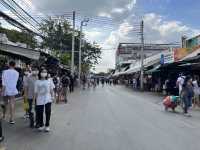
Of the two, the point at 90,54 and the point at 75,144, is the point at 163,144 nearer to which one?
the point at 75,144

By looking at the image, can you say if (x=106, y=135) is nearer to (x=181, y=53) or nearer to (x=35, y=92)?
(x=35, y=92)

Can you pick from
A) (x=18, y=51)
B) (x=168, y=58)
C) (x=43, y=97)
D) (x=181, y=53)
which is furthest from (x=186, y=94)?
(x=168, y=58)

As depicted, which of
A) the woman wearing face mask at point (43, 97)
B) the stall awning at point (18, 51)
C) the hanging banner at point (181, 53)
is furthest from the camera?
the hanging banner at point (181, 53)

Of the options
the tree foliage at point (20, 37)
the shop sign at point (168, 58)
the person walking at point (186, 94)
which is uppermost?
the tree foliage at point (20, 37)

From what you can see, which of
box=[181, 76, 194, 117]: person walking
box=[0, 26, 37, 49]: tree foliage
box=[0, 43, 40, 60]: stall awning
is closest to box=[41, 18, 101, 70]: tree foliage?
box=[0, 26, 37, 49]: tree foliage

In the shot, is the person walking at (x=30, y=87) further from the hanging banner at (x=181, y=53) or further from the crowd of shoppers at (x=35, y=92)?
the hanging banner at (x=181, y=53)

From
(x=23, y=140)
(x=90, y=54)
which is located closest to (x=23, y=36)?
(x=90, y=54)

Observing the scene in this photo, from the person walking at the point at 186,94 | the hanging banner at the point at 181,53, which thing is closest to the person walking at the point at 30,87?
the person walking at the point at 186,94

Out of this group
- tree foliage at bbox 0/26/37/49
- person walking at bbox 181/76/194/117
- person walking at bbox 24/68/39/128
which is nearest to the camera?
person walking at bbox 24/68/39/128

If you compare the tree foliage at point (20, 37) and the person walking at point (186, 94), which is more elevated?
the tree foliage at point (20, 37)

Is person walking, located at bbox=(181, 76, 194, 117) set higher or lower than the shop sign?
lower

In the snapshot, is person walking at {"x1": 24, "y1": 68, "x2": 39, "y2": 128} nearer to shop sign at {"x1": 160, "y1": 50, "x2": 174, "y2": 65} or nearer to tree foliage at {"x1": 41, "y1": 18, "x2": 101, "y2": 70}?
shop sign at {"x1": 160, "y1": 50, "x2": 174, "y2": 65}

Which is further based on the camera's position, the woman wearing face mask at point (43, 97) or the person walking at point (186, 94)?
the person walking at point (186, 94)

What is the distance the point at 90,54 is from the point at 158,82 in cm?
3219
